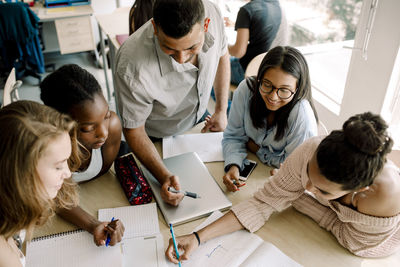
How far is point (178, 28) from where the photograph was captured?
1.14 m

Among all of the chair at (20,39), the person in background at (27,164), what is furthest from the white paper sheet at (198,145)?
the chair at (20,39)

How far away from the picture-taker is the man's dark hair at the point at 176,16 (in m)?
1.13

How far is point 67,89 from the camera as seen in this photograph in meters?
1.11

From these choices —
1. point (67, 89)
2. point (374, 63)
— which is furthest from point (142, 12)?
point (374, 63)

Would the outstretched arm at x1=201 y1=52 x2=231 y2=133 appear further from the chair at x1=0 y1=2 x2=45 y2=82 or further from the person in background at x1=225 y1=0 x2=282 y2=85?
the chair at x1=0 y1=2 x2=45 y2=82

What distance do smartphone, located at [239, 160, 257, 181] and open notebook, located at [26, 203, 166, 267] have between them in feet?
1.32

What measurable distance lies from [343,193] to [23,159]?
0.84 metres

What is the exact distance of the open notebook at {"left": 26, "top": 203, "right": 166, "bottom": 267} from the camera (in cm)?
101

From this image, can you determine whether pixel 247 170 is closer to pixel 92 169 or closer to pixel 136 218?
pixel 136 218

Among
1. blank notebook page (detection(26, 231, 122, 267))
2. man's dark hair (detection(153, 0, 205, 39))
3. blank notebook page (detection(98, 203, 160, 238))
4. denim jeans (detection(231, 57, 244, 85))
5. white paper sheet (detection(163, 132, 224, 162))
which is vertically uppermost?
man's dark hair (detection(153, 0, 205, 39))

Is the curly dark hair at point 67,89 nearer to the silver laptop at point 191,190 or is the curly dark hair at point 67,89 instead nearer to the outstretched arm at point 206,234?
the silver laptop at point 191,190

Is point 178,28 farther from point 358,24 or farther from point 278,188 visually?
point 358,24

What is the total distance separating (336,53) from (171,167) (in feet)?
5.80

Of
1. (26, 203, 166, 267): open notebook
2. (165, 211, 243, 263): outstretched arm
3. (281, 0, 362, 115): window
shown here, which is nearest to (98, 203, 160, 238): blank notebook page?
(26, 203, 166, 267): open notebook
